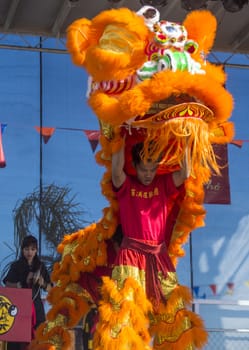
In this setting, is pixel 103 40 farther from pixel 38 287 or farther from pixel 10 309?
pixel 38 287

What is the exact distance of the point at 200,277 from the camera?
6.62m

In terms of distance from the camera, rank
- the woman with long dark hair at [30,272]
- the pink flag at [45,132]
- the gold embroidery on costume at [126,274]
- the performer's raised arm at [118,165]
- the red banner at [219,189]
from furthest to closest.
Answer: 1. the red banner at [219,189]
2. the pink flag at [45,132]
3. the woman with long dark hair at [30,272]
4. the performer's raised arm at [118,165]
5. the gold embroidery on costume at [126,274]

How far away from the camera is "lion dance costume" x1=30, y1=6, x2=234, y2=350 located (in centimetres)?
387

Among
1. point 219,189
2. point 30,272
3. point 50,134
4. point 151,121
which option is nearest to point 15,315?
point 30,272

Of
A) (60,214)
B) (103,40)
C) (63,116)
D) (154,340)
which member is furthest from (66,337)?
(63,116)

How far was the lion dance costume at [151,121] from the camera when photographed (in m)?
3.87

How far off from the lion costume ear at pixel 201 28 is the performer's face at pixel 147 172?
636 mm

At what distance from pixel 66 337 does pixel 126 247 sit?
2.20 ft

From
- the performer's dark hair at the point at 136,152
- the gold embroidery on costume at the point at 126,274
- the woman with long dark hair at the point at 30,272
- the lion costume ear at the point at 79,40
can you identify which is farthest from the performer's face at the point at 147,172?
the woman with long dark hair at the point at 30,272

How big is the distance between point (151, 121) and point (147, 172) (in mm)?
321

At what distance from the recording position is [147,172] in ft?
13.8

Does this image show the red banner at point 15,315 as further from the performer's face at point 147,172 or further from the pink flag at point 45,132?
the pink flag at point 45,132

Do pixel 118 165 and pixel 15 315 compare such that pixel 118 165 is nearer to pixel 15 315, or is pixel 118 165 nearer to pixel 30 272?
pixel 15 315

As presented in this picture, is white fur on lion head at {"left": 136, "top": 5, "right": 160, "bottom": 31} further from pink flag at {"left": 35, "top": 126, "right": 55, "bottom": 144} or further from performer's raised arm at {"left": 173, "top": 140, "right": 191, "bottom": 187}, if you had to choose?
pink flag at {"left": 35, "top": 126, "right": 55, "bottom": 144}
